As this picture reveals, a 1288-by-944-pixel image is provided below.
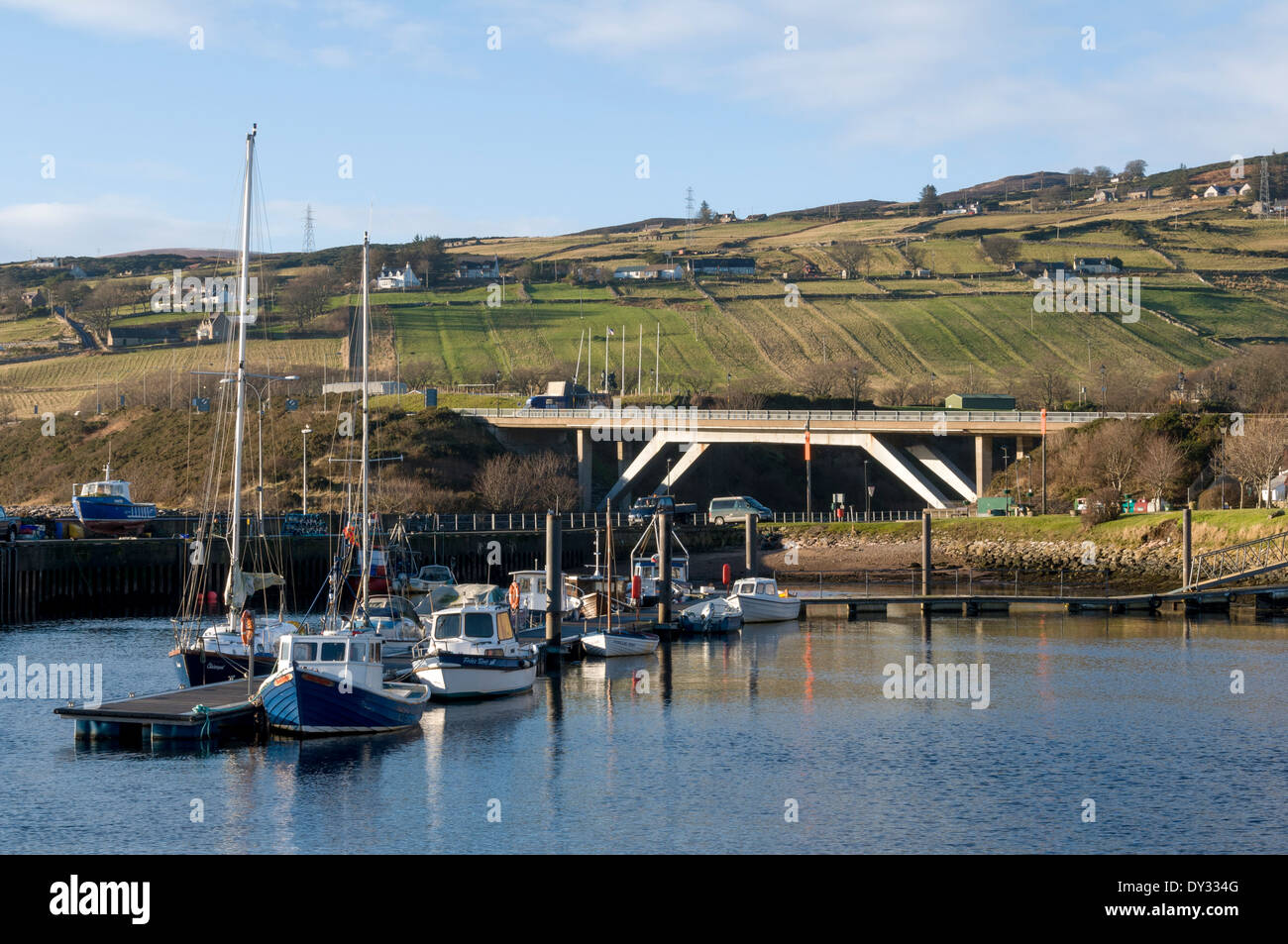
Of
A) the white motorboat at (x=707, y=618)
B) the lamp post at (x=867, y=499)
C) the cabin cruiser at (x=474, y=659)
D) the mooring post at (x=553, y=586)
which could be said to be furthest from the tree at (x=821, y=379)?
the cabin cruiser at (x=474, y=659)

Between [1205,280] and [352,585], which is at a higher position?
[1205,280]

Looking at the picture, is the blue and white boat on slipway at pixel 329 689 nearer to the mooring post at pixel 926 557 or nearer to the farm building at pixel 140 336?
the mooring post at pixel 926 557

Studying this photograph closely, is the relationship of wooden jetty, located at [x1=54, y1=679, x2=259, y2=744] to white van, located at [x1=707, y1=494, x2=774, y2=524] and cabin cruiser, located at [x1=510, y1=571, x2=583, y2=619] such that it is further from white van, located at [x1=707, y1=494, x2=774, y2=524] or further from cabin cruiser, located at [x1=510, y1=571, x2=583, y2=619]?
white van, located at [x1=707, y1=494, x2=774, y2=524]

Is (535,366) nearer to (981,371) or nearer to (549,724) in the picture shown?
(981,371)

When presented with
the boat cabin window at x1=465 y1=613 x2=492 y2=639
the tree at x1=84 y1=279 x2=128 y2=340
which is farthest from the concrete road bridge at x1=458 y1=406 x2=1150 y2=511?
the tree at x1=84 y1=279 x2=128 y2=340

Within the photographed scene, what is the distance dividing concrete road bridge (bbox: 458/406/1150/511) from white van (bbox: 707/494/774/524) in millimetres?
5888

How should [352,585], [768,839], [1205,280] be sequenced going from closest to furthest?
1. [768,839]
2. [352,585]
3. [1205,280]

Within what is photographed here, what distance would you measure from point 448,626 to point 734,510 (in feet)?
198

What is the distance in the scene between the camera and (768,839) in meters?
31.0

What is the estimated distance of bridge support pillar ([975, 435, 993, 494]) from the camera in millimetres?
104188

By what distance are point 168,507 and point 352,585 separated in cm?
3797

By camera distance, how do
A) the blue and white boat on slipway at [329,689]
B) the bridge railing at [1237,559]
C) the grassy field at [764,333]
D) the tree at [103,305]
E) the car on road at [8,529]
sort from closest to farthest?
the blue and white boat on slipway at [329,689]
the bridge railing at [1237,559]
the car on road at [8,529]
the grassy field at [764,333]
the tree at [103,305]

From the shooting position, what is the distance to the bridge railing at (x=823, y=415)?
102 meters
